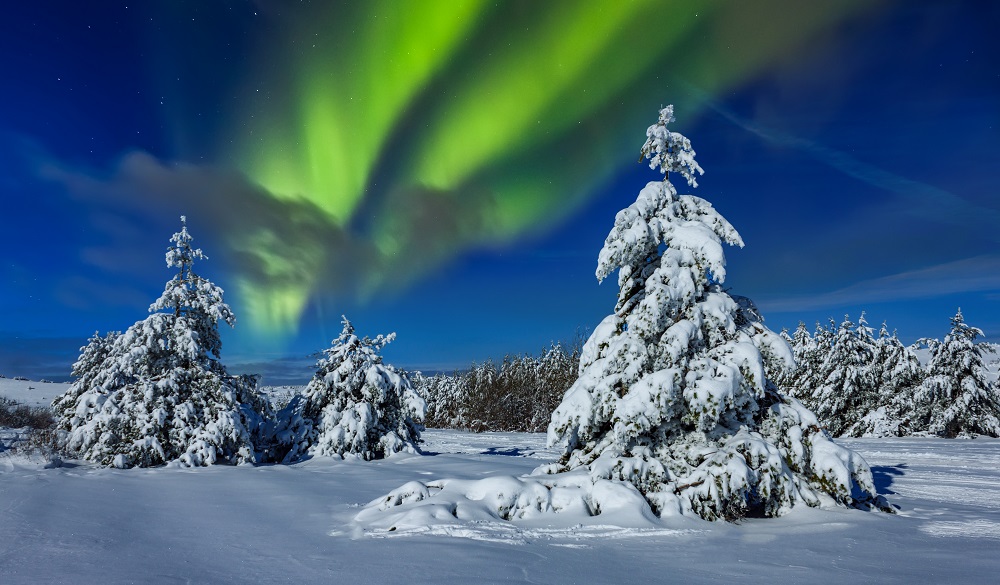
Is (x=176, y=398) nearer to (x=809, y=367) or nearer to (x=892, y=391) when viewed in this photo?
(x=892, y=391)

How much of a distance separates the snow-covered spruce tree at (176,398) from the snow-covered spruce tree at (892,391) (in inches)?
1340

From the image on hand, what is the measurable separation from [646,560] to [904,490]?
335 inches

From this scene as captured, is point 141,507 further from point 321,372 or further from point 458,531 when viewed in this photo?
point 321,372

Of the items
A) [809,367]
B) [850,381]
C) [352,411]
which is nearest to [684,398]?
[352,411]

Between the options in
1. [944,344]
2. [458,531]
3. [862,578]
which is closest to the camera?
[862,578]

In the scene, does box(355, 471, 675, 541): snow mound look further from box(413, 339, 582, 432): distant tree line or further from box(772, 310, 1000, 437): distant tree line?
box(413, 339, 582, 432): distant tree line

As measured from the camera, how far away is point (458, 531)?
259 inches

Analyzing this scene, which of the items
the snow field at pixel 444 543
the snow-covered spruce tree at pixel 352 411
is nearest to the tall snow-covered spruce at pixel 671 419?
the snow field at pixel 444 543

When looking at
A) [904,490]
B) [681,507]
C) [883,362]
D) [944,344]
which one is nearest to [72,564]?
[681,507]

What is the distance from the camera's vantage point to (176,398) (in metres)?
16.1

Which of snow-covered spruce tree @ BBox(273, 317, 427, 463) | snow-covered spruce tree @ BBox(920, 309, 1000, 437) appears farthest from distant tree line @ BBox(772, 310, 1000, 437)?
snow-covered spruce tree @ BBox(273, 317, 427, 463)

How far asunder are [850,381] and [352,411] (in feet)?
108

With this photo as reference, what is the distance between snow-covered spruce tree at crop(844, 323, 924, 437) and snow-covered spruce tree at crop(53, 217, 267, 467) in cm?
3405

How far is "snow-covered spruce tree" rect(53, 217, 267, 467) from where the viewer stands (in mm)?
15180
